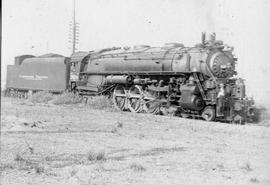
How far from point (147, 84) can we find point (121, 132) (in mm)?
6831

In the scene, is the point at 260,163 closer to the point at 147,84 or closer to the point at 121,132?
the point at 121,132

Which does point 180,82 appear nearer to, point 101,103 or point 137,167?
point 101,103

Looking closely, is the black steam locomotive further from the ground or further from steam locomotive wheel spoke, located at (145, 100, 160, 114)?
the ground

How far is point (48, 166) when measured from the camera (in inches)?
260

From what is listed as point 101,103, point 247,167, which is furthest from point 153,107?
point 247,167

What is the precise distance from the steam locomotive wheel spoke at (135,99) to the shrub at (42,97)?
649 centimetres

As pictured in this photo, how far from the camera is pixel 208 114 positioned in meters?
14.7

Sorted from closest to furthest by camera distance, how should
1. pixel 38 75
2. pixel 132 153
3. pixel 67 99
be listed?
pixel 132 153, pixel 67 99, pixel 38 75

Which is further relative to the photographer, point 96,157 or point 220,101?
point 220,101

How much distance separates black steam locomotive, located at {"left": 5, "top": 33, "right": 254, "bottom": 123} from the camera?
14586 millimetres

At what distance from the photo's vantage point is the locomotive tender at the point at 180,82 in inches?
574

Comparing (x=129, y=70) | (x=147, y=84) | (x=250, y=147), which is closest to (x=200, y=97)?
(x=147, y=84)

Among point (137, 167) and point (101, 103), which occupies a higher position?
point (101, 103)

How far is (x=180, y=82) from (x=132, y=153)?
8.44 m
